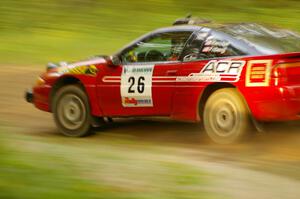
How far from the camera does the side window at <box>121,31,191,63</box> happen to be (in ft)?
28.3

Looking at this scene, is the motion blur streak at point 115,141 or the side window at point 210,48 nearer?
the motion blur streak at point 115,141

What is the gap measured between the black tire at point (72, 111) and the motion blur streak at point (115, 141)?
162mm

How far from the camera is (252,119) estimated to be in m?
8.00

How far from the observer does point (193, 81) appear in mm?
8266

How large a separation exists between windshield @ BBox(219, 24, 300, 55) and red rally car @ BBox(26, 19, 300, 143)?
12 mm

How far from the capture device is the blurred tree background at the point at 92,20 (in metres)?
16.3

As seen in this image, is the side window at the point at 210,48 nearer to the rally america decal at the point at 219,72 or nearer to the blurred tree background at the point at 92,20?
the rally america decal at the point at 219,72

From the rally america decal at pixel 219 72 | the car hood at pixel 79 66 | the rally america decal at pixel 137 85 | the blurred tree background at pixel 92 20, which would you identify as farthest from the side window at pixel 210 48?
the blurred tree background at pixel 92 20

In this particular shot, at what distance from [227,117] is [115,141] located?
1.70 m

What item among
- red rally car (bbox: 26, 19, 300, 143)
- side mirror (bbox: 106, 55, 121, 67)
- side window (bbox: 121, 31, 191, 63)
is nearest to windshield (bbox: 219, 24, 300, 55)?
red rally car (bbox: 26, 19, 300, 143)

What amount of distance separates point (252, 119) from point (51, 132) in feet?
11.0

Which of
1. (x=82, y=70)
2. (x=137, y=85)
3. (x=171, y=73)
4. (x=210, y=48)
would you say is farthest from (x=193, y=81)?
(x=82, y=70)

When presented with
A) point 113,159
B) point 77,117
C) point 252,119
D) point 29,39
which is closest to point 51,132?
point 77,117

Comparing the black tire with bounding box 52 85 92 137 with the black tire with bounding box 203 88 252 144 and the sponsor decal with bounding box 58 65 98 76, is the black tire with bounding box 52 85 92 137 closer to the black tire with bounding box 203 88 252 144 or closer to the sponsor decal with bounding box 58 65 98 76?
the sponsor decal with bounding box 58 65 98 76
